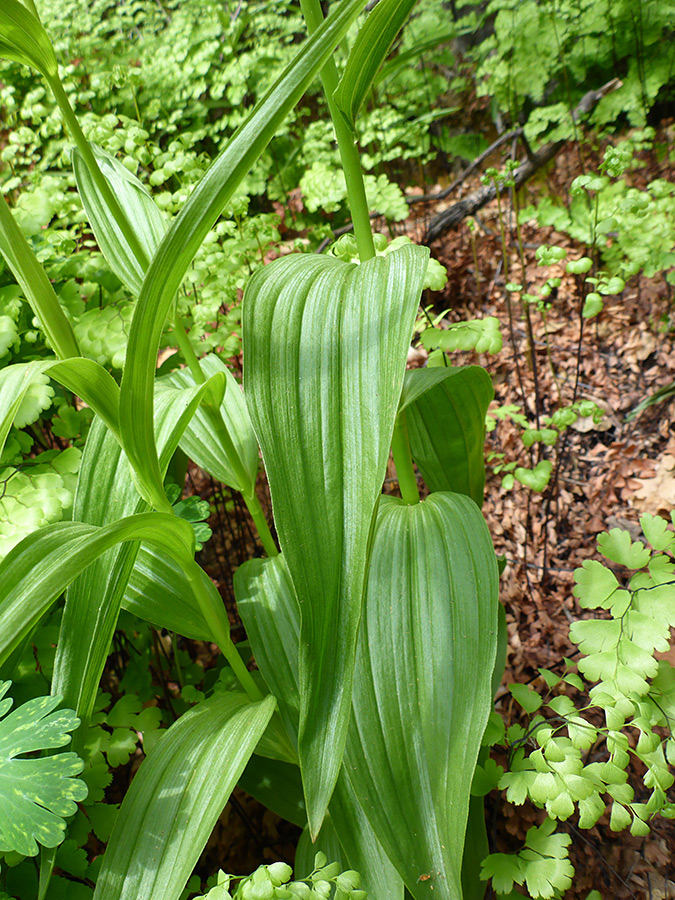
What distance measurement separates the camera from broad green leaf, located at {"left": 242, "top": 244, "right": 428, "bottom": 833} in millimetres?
603

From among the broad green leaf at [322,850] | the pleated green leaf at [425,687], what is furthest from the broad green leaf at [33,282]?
the broad green leaf at [322,850]

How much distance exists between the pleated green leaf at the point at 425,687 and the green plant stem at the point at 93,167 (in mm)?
595

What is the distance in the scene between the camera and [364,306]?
2.28 ft

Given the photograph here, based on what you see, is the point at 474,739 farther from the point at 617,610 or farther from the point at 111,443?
the point at 111,443

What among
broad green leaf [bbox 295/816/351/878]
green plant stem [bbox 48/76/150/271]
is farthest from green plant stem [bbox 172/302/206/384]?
broad green leaf [bbox 295/816/351/878]

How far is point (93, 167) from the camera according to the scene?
835 millimetres

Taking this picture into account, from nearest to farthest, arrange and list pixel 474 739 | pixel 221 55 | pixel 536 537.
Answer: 1. pixel 474 739
2. pixel 536 537
3. pixel 221 55

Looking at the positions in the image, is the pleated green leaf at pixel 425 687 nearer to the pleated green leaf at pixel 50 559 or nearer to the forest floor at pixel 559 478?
the pleated green leaf at pixel 50 559

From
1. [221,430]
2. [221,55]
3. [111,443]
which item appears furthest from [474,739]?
[221,55]

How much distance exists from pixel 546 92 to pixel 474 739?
3.00 metres

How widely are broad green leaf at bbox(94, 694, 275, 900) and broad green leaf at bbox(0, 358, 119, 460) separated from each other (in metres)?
0.47

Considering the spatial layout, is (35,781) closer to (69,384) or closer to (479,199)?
(69,384)

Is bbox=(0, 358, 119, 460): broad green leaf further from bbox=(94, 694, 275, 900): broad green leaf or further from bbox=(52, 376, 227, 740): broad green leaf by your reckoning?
bbox=(94, 694, 275, 900): broad green leaf

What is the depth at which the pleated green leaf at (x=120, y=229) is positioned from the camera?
3.09 ft
